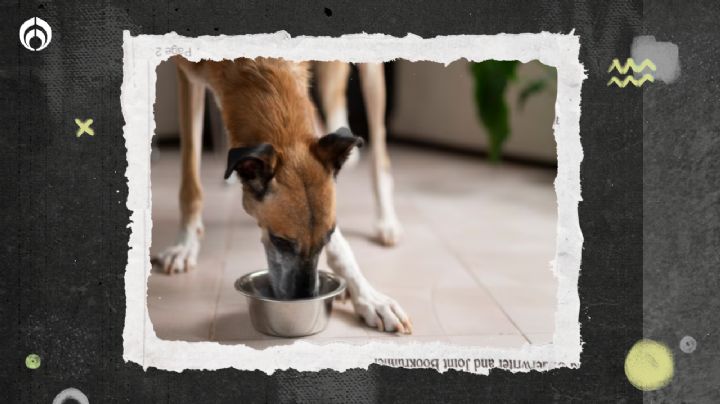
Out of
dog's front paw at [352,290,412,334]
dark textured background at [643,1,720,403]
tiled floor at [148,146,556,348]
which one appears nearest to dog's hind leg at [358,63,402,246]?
tiled floor at [148,146,556,348]

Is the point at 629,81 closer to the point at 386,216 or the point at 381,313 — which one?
the point at 381,313

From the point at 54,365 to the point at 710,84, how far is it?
1757mm

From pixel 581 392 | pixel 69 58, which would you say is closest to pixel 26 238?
pixel 69 58

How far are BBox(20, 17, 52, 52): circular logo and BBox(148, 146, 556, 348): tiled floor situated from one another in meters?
0.98

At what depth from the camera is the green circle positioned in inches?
64.7

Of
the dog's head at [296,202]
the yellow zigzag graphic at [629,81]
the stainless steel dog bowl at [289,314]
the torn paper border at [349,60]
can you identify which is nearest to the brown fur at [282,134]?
the dog's head at [296,202]

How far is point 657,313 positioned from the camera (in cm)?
167

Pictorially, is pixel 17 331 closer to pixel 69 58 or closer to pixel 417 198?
pixel 69 58

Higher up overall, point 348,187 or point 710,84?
point 348,187

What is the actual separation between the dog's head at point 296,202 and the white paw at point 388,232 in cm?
119

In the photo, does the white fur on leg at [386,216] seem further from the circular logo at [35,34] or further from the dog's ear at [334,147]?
the circular logo at [35,34]

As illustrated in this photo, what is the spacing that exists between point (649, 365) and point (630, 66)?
748 millimetres

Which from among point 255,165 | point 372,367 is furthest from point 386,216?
point 372,367

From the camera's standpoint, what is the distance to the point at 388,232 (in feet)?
10.9
